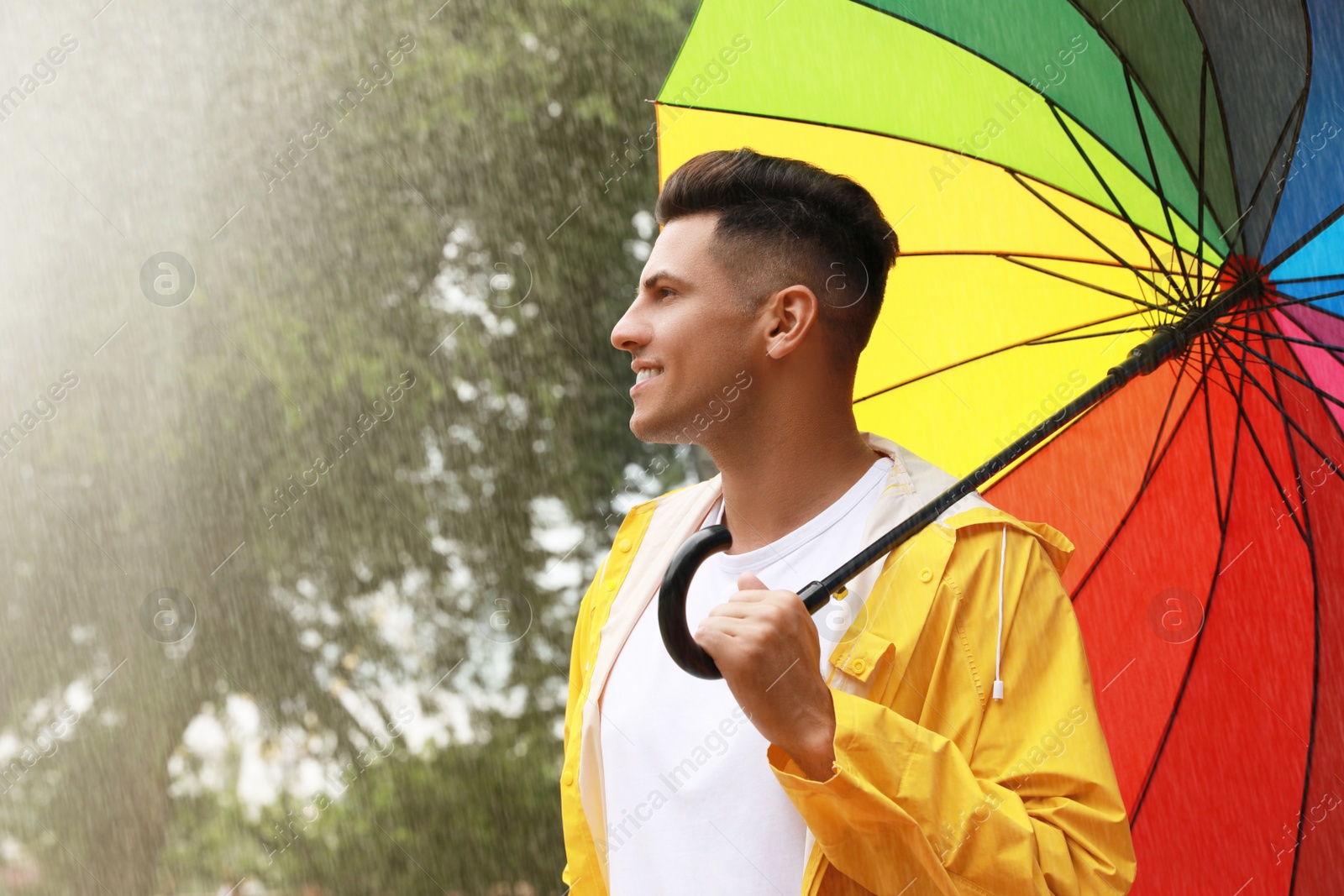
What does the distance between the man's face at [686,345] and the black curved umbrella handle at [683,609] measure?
0.54m

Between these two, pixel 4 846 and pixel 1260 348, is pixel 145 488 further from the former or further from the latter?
pixel 1260 348

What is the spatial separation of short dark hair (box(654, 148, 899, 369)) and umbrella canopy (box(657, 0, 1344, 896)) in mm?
227

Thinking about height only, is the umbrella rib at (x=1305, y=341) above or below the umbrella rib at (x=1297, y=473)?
above

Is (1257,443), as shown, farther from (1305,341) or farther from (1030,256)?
(1030,256)

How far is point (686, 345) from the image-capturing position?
224 cm

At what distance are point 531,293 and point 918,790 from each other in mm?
5458

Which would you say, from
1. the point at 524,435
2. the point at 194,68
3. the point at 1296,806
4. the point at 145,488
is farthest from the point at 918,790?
the point at 194,68

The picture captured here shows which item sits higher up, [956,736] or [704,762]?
[704,762]

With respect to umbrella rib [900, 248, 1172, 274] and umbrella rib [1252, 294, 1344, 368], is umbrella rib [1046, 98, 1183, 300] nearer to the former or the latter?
umbrella rib [900, 248, 1172, 274]

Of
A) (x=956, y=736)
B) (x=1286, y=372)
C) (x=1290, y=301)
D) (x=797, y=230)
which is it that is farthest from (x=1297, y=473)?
(x=797, y=230)

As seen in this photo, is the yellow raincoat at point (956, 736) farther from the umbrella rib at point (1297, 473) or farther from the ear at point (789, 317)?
the umbrella rib at point (1297, 473)

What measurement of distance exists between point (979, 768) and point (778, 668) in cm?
40

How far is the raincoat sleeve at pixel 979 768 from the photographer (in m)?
1.68

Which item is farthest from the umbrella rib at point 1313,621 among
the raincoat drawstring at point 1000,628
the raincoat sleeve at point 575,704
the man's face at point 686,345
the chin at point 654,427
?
the raincoat sleeve at point 575,704
